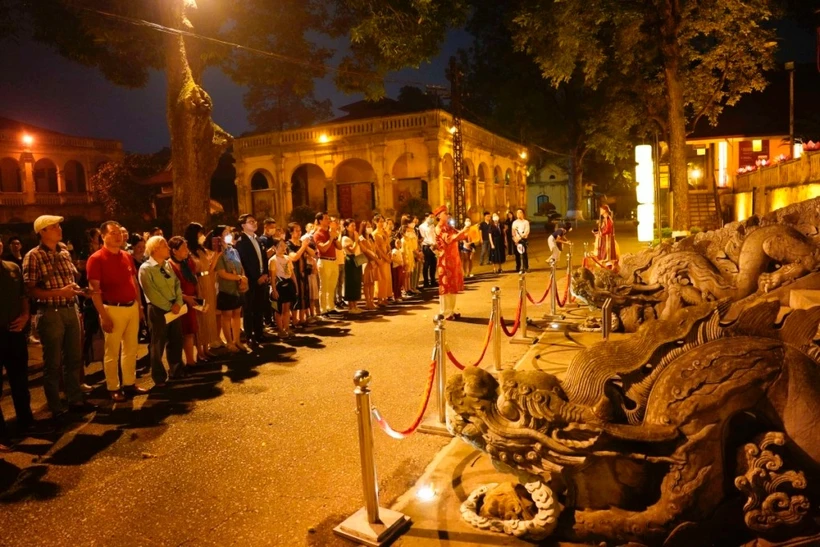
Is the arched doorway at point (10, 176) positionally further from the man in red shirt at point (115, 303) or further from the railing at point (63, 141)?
the man in red shirt at point (115, 303)

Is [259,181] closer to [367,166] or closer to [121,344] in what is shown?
[367,166]

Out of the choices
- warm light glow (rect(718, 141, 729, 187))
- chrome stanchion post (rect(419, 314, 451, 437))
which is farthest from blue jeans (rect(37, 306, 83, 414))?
warm light glow (rect(718, 141, 729, 187))

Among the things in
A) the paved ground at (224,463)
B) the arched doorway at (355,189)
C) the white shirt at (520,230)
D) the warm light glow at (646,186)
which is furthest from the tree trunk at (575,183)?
the paved ground at (224,463)

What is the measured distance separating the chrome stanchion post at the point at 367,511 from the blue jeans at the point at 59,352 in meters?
3.97

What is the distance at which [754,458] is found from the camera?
9.41 feet

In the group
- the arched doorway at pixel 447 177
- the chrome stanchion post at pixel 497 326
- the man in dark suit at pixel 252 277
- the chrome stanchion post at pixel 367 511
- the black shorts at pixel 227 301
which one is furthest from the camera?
the arched doorway at pixel 447 177

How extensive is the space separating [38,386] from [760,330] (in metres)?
8.04

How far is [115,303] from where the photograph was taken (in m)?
6.23

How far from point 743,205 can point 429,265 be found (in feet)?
58.7

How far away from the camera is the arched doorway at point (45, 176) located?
39.7 meters

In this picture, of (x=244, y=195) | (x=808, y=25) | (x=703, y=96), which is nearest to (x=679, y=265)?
(x=703, y=96)

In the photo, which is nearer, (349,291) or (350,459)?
(350,459)

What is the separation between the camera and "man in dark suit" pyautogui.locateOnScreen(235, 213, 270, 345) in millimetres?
8797

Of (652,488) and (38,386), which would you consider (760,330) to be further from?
(38,386)
